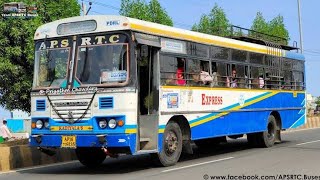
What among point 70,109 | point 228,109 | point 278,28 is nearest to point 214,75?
point 228,109

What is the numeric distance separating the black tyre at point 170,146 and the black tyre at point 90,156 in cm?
162

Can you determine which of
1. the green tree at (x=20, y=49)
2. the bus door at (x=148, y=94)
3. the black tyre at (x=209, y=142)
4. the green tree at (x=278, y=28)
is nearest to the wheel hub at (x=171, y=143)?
the bus door at (x=148, y=94)

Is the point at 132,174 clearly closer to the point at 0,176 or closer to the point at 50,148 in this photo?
the point at 50,148

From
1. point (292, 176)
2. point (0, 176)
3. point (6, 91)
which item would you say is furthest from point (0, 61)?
point (292, 176)

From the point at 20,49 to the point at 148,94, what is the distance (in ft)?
19.2

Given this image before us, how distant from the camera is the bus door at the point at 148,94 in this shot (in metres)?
11.2

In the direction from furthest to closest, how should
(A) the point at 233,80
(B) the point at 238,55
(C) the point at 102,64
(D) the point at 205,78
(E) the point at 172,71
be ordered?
(B) the point at 238,55 < (A) the point at 233,80 < (D) the point at 205,78 < (E) the point at 172,71 < (C) the point at 102,64

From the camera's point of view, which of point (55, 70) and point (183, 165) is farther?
point (183, 165)

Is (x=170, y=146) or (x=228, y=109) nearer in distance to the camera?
(x=170, y=146)

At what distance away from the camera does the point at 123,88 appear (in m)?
10.6

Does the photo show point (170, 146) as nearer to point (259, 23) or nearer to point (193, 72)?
point (193, 72)

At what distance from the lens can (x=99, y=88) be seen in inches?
422

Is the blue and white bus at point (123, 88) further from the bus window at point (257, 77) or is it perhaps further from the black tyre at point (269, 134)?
the black tyre at point (269, 134)

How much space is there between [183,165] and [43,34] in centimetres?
433
